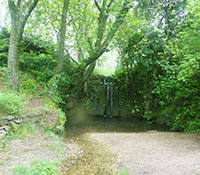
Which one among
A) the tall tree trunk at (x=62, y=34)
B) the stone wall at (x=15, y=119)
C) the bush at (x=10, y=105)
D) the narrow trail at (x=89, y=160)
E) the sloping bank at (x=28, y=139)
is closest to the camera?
the sloping bank at (x=28, y=139)

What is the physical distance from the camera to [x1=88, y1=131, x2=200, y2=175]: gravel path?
180 inches

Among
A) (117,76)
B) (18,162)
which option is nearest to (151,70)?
(117,76)

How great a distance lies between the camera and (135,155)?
596 cm

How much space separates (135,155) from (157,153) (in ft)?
2.24

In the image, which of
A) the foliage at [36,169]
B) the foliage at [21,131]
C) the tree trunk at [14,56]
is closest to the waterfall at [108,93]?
the tree trunk at [14,56]

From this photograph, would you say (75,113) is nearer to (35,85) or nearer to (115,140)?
(35,85)

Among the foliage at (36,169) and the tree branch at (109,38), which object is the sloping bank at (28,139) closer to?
the foliage at (36,169)

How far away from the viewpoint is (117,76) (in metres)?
15.6

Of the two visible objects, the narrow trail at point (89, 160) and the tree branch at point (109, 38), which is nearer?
the narrow trail at point (89, 160)

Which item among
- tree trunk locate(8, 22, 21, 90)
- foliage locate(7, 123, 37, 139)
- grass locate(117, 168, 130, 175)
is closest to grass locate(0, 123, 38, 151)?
foliage locate(7, 123, 37, 139)

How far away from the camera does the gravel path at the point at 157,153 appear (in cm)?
457

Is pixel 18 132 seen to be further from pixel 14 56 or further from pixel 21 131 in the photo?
pixel 14 56

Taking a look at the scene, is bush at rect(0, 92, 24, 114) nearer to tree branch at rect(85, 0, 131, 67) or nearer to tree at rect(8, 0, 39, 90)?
tree at rect(8, 0, 39, 90)

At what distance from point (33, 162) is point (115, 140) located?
14.8 ft
